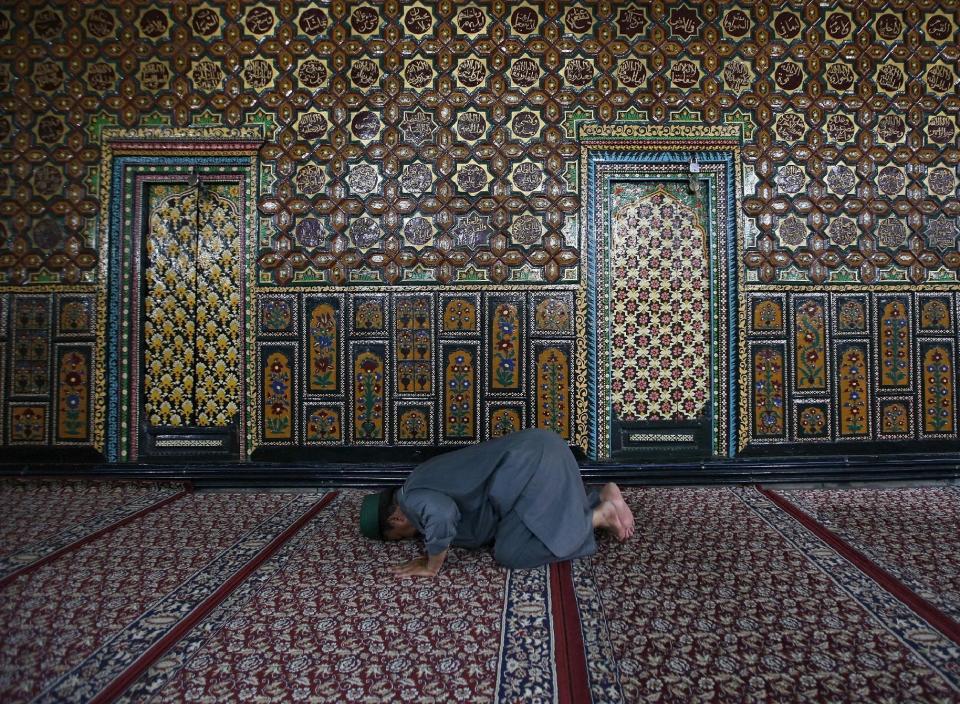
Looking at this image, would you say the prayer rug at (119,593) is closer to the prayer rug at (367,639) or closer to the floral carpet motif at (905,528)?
the prayer rug at (367,639)

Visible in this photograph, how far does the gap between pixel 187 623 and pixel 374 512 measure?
807mm

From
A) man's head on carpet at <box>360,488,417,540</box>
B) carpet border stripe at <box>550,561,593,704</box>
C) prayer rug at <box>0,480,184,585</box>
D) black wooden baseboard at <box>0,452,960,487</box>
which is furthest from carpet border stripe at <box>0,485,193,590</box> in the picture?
carpet border stripe at <box>550,561,593,704</box>

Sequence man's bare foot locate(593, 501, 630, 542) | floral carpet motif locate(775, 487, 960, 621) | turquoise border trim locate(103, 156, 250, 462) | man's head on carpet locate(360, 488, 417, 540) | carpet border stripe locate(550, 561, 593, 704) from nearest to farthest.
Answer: carpet border stripe locate(550, 561, 593, 704), floral carpet motif locate(775, 487, 960, 621), man's head on carpet locate(360, 488, 417, 540), man's bare foot locate(593, 501, 630, 542), turquoise border trim locate(103, 156, 250, 462)

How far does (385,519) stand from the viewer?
7.84 feet

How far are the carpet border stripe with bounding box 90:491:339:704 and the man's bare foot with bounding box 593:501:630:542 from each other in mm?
1543

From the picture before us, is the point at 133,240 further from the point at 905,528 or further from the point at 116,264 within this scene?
the point at 905,528

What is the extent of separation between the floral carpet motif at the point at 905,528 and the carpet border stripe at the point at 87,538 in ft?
11.8

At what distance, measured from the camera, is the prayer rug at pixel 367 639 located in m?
1.48

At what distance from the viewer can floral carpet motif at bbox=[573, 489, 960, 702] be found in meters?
1.47

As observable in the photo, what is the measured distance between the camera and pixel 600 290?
12.6 feet

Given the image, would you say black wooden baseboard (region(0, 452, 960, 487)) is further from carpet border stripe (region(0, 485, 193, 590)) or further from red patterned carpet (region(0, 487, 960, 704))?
red patterned carpet (region(0, 487, 960, 704))

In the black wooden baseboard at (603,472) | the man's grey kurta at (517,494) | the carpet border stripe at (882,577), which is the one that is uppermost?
the man's grey kurta at (517,494)

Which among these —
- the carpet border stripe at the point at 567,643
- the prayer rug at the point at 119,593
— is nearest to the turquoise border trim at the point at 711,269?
the carpet border stripe at the point at 567,643

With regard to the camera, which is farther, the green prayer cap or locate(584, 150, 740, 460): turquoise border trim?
locate(584, 150, 740, 460): turquoise border trim
